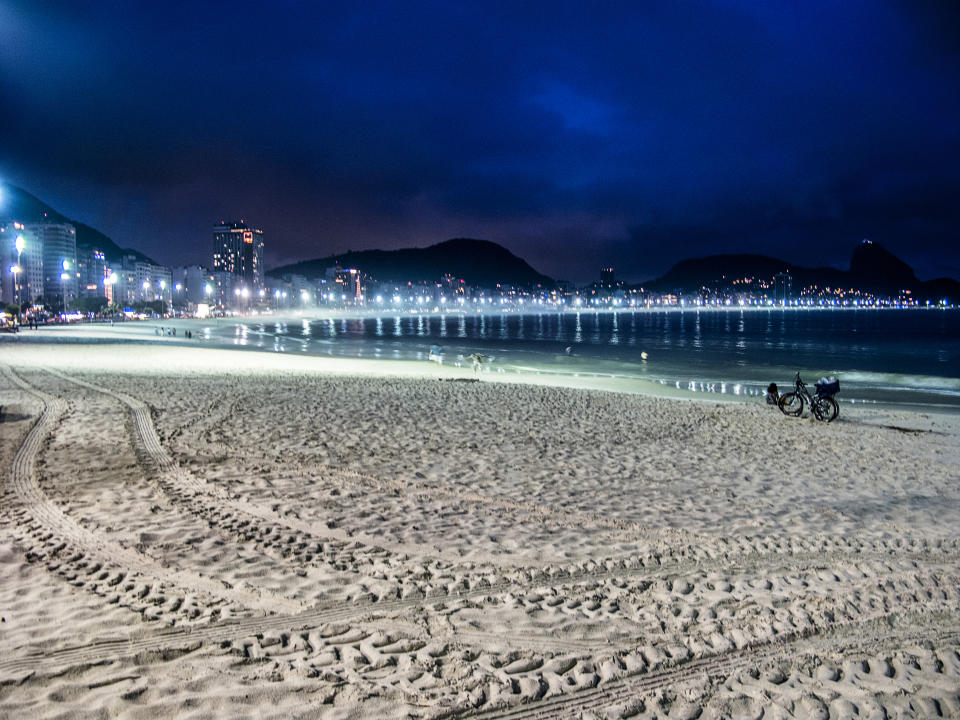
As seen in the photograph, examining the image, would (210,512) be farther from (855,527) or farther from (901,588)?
(855,527)

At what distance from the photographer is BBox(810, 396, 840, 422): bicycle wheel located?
14922mm

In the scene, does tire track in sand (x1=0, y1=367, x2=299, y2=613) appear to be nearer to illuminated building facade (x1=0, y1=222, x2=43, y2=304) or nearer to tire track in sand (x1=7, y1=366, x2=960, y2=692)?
tire track in sand (x1=7, y1=366, x2=960, y2=692)

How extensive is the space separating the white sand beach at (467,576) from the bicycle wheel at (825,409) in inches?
145

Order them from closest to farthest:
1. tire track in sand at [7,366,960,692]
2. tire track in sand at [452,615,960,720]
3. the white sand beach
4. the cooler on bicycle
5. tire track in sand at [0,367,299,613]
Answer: tire track in sand at [452,615,960,720] < the white sand beach < tire track in sand at [7,366,960,692] < tire track in sand at [0,367,299,613] < the cooler on bicycle

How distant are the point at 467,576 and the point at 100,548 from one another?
10.8ft

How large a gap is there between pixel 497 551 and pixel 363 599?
4.80 feet

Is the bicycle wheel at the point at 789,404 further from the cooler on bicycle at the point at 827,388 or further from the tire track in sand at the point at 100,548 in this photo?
the tire track in sand at the point at 100,548

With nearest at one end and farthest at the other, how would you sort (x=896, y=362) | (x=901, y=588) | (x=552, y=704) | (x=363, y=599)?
1. (x=552, y=704)
2. (x=363, y=599)
3. (x=901, y=588)
4. (x=896, y=362)

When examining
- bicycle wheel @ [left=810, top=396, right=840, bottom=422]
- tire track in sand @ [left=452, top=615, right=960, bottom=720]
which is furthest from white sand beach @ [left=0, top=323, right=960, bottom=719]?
bicycle wheel @ [left=810, top=396, right=840, bottom=422]

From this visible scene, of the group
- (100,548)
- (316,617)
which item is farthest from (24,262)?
(316,617)

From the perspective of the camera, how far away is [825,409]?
14977 millimetres

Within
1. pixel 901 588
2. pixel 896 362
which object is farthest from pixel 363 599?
pixel 896 362

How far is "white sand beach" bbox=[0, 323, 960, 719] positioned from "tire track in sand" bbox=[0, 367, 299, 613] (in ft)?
0.09

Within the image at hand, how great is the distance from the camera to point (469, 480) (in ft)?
26.9
